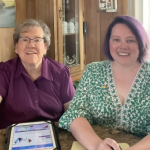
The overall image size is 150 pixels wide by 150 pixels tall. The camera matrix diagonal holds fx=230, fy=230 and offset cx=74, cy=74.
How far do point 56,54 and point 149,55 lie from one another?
95cm

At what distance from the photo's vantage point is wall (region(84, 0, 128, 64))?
2520mm

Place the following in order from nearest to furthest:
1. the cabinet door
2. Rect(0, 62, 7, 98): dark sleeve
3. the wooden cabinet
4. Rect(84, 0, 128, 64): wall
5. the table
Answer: the table < Rect(0, 62, 7, 98): dark sleeve < the wooden cabinet < the cabinet door < Rect(84, 0, 128, 64): wall

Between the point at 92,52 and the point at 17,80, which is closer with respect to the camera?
the point at 17,80

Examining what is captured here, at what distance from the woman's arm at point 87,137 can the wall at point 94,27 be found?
1428mm

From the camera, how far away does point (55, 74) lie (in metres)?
1.65

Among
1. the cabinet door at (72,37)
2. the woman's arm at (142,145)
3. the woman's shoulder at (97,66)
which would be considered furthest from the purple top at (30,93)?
the woman's arm at (142,145)

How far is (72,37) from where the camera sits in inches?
95.3

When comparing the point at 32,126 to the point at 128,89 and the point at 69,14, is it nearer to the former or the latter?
the point at 128,89

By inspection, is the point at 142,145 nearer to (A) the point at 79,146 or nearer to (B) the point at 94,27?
(A) the point at 79,146

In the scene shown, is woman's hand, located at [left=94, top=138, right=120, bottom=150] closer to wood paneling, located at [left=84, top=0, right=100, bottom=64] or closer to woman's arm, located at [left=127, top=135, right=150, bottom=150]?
woman's arm, located at [left=127, top=135, right=150, bottom=150]

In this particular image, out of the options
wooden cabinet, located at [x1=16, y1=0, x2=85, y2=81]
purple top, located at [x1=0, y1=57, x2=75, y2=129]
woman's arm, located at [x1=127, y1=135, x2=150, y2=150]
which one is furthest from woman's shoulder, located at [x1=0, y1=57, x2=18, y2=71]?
woman's arm, located at [x1=127, y1=135, x2=150, y2=150]

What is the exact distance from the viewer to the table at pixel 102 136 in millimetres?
1089

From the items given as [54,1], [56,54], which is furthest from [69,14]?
[56,54]

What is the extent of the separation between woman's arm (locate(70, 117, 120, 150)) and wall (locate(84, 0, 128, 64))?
143cm
